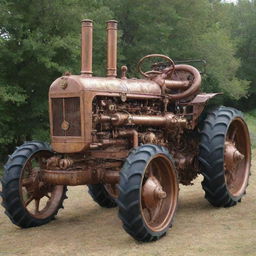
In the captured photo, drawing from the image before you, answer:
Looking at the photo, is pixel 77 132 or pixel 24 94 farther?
pixel 24 94

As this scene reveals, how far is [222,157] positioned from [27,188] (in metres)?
2.93

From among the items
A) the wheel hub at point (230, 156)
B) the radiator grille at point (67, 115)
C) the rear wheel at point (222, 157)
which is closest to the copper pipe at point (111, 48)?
the radiator grille at point (67, 115)

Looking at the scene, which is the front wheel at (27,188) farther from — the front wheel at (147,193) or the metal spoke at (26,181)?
the front wheel at (147,193)

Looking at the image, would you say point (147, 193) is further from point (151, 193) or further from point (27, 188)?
point (27, 188)

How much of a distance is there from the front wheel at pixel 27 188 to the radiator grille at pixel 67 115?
54 centimetres

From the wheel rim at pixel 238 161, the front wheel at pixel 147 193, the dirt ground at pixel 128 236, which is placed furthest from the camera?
the wheel rim at pixel 238 161

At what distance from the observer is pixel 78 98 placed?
621 cm

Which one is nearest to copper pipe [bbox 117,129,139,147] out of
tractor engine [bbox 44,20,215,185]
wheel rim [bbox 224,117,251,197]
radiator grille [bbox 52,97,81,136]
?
tractor engine [bbox 44,20,215,185]

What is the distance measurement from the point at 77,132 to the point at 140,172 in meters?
1.16

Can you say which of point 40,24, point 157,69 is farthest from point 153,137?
point 40,24

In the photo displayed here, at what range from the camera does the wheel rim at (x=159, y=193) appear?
5.92 m

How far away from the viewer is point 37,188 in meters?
6.92

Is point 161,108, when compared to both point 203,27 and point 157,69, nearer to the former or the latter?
point 157,69

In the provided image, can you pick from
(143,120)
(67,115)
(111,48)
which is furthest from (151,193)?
(111,48)
